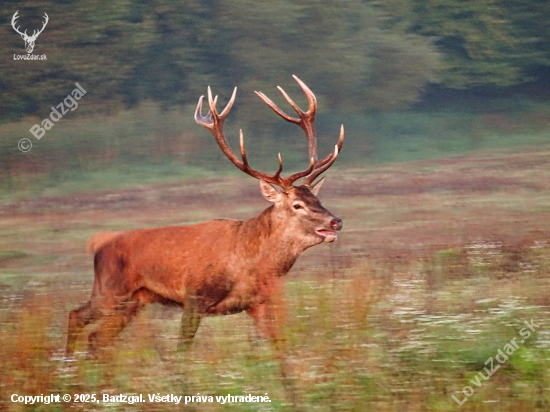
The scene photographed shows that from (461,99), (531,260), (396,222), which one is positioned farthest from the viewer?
(461,99)

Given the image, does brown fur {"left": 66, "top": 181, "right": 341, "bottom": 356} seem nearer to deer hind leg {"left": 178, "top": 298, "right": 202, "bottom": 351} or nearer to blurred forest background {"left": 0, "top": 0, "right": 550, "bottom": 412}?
deer hind leg {"left": 178, "top": 298, "right": 202, "bottom": 351}

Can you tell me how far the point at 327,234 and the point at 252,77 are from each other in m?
14.8

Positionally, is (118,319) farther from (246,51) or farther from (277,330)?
(246,51)

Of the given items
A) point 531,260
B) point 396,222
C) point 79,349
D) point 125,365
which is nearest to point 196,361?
point 125,365

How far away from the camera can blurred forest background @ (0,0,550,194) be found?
20.7 m

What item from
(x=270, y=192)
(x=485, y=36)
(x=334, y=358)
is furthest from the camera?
(x=485, y=36)

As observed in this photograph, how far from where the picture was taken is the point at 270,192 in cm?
700

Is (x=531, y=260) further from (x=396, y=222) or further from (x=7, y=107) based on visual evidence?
(x=7, y=107)

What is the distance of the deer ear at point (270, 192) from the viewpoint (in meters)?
6.97

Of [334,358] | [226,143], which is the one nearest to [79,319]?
[226,143]

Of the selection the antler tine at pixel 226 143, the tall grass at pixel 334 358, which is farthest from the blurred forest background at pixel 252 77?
the tall grass at pixel 334 358

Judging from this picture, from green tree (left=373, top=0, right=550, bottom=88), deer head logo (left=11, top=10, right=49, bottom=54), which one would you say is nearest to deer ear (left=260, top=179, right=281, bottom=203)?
deer head logo (left=11, top=10, right=49, bottom=54)

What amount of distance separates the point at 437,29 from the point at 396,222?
10303 mm

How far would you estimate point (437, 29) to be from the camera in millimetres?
23359
